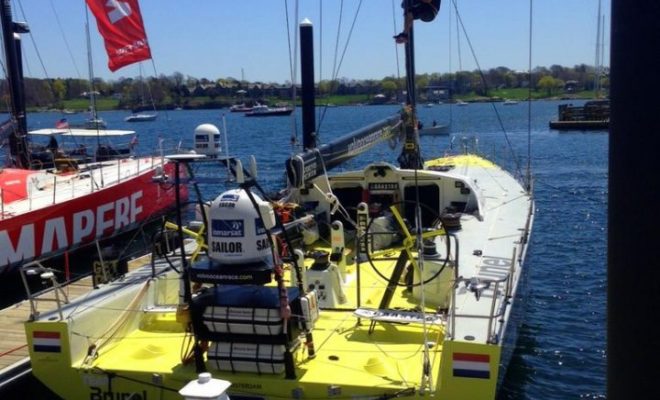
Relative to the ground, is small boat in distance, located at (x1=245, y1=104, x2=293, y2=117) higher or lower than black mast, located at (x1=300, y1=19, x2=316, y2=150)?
lower

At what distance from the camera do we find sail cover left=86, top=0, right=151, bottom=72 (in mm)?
14688

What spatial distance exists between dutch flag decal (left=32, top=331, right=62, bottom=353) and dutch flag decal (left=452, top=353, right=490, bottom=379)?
3.84 meters

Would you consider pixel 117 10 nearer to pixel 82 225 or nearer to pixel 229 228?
pixel 82 225

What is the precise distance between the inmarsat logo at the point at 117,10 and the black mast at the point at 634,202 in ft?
46.0

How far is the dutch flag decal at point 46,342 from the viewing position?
7023 millimetres

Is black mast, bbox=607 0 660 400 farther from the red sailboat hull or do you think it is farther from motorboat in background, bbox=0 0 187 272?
motorboat in background, bbox=0 0 187 272

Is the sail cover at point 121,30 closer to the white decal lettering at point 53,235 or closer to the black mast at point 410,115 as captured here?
the white decal lettering at point 53,235

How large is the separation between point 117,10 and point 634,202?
14273 millimetres

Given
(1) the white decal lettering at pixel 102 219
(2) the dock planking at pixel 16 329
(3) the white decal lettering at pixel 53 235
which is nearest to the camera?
(2) the dock planking at pixel 16 329

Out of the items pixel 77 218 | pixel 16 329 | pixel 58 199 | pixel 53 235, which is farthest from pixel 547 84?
pixel 16 329

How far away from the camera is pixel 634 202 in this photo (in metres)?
2.07

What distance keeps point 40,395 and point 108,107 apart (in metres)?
151

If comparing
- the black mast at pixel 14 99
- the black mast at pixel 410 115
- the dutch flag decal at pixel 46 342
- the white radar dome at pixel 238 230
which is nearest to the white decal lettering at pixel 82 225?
the black mast at pixel 14 99

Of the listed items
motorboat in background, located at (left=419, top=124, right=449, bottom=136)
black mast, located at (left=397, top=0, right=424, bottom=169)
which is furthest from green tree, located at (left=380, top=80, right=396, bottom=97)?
black mast, located at (left=397, top=0, right=424, bottom=169)
